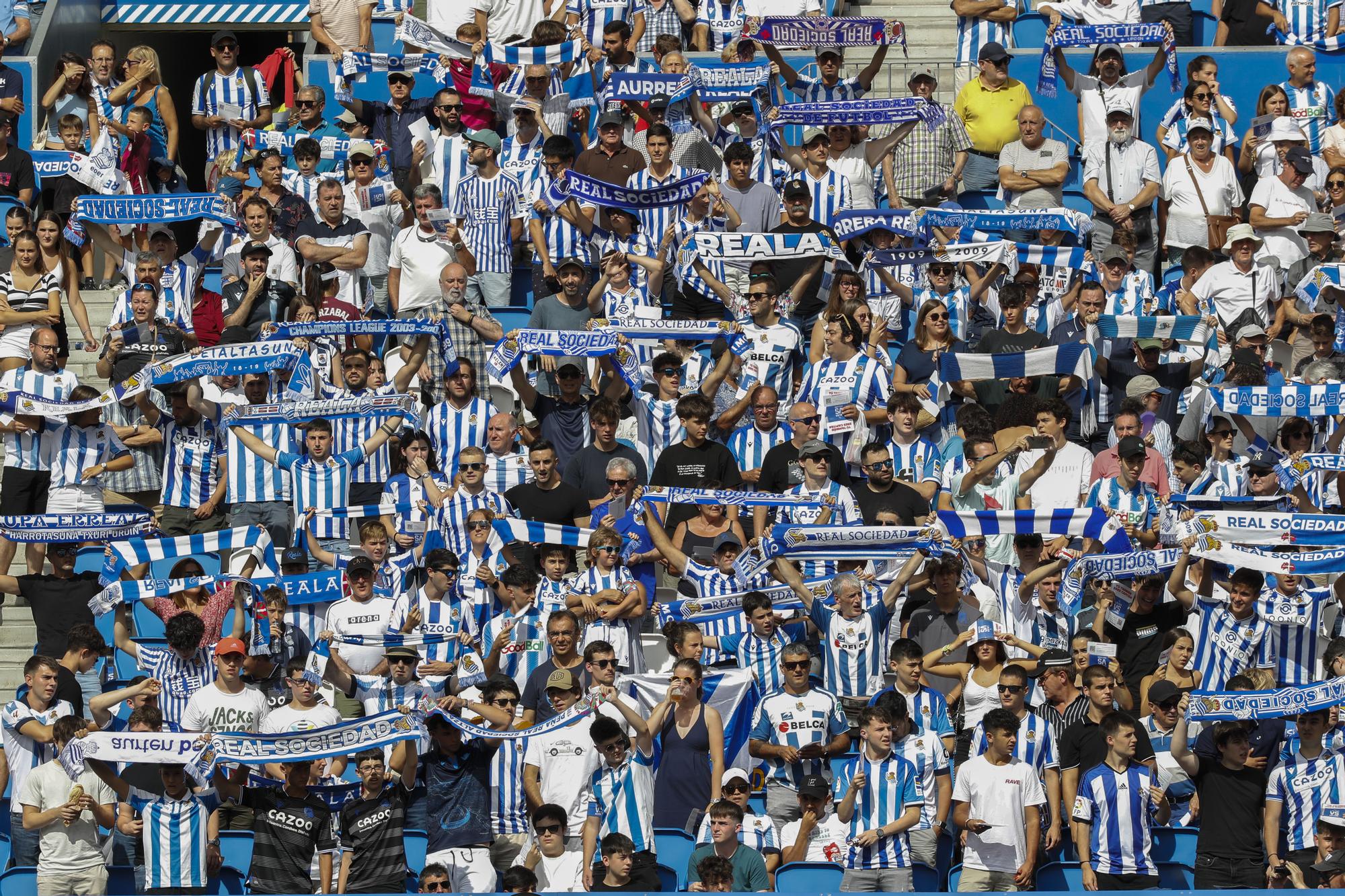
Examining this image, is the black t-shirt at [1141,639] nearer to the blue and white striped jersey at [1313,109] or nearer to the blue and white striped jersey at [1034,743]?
the blue and white striped jersey at [1034,743]

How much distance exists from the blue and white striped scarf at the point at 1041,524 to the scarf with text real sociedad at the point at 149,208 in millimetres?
6834

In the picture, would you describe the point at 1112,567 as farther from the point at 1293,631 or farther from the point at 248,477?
the point at 248,477

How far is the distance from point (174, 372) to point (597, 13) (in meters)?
6.19

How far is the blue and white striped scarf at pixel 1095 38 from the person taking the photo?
21.4 m

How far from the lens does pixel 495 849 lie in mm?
14703

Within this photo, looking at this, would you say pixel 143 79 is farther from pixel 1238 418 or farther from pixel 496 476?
pixel 1238 418

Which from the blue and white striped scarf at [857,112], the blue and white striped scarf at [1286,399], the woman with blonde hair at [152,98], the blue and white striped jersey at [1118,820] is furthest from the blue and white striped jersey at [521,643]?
the woman with blonde hair at [152,98]

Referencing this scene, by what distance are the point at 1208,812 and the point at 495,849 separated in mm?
4171

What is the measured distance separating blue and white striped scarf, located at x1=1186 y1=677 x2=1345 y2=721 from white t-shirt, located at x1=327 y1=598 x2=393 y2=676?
501 centimetres

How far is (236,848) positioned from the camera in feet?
48.2

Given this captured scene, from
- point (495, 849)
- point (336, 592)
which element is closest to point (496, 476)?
point (336, 592)

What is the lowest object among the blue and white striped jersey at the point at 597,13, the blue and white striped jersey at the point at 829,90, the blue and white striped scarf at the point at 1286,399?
the blue and white striped scarf at the point at 1286,399

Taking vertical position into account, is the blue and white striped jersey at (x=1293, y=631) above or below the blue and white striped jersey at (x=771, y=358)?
below

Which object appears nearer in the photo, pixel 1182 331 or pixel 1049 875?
pixel 1049 875
